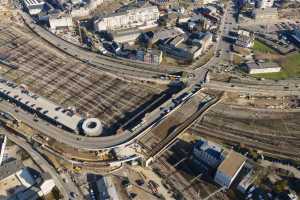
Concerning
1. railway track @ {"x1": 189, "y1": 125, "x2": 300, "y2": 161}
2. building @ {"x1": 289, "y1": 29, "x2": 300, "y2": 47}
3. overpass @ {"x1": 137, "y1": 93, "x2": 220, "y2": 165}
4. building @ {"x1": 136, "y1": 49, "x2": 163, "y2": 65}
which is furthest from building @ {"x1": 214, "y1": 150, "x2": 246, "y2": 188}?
building @ {"x1": 289, "y1": 29, "x2": 300, "y2": 47}

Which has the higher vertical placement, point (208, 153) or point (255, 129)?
point (208, 153)

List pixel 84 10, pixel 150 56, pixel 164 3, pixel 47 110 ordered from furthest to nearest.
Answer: pixel 164 3
pixel 84 10
pixel 150 56
pixel 47 110

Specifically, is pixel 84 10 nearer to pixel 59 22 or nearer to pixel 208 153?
pixel 59 22

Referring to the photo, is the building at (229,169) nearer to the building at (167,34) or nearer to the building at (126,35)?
the building at (167,34)

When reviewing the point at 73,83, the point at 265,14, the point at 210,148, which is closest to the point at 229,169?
the point at 210,148

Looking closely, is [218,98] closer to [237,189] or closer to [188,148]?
[188,148]

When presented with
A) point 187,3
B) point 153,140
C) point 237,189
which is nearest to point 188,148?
point 153,140
